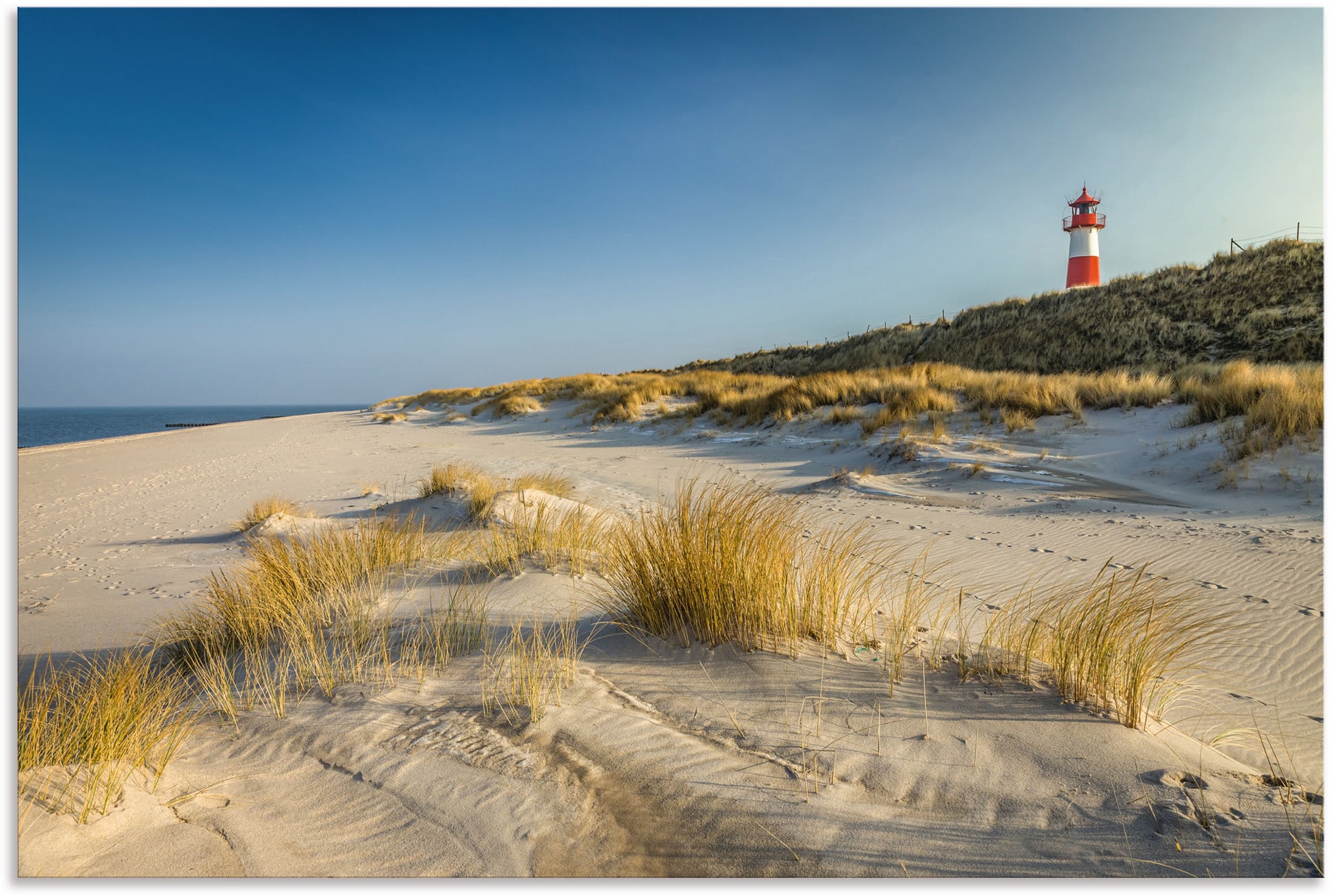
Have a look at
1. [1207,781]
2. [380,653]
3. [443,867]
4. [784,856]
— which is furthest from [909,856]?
[380,653]

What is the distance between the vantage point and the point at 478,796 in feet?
6.19

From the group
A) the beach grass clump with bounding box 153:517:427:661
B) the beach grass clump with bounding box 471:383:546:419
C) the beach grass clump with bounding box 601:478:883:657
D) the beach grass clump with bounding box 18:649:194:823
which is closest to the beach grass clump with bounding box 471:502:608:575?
the beach grass clump with bounding box 153:517:427:661

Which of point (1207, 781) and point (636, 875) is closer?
point (636, 875)

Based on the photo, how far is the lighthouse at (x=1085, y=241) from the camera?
1502 inches

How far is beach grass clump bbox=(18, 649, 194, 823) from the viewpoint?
5.75 feet

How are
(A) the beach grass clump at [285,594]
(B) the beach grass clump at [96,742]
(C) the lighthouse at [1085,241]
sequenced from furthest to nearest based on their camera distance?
(C) the lighthouse at [1085,241], (A) the beach grass clump at [285,594], (B) the beach grass clump at [96,742]

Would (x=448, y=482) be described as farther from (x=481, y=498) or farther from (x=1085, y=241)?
(x=1085, y=241)

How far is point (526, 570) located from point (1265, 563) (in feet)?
17.8

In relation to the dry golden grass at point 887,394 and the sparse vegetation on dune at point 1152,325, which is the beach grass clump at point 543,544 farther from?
the sparse vegetation on dune at point 1152,325

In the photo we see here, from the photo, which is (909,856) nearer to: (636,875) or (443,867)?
(636,875)

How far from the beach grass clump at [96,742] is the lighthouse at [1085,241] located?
45878mm

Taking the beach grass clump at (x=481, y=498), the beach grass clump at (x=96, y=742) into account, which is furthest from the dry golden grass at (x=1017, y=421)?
the beach grass clump at (x=96, y=742)

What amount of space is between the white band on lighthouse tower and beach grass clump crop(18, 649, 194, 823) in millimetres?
46902

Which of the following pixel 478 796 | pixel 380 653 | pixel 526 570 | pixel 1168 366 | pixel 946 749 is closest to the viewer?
pixel 478 796
